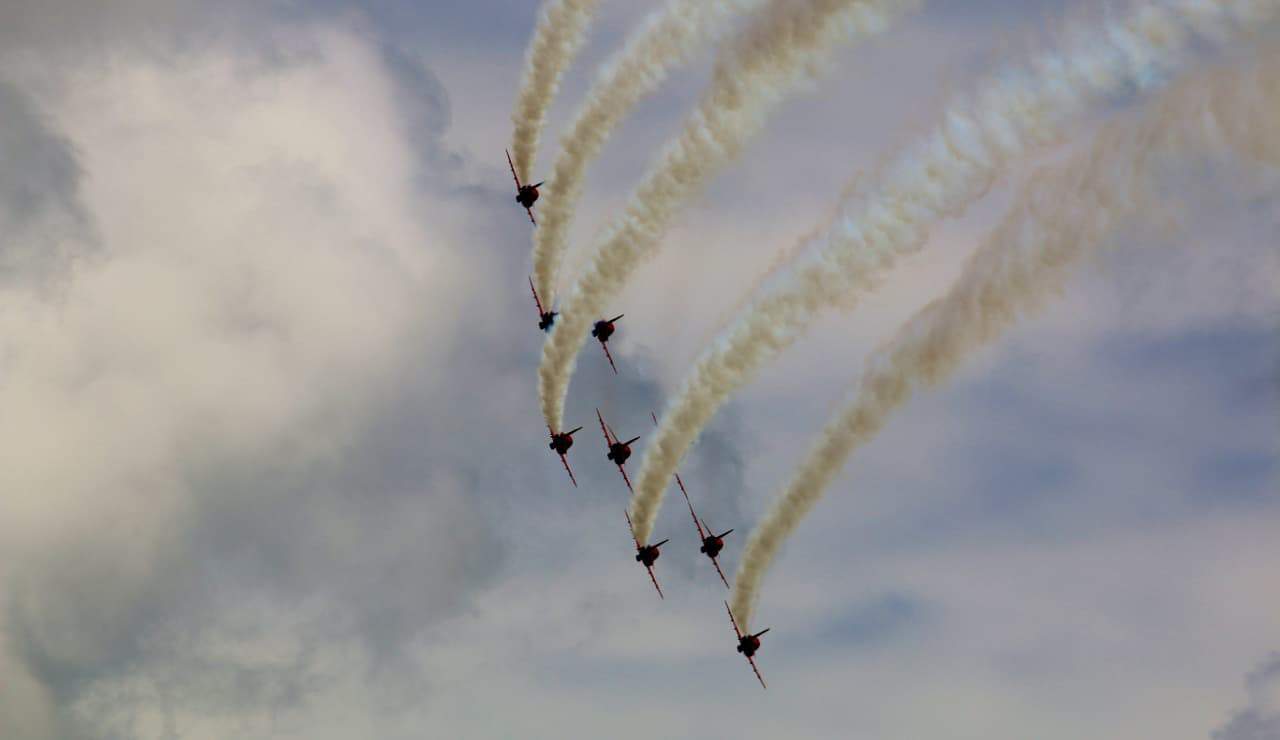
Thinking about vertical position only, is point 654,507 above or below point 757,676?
above

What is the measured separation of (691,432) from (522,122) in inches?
706

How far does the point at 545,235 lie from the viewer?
64.1 metres

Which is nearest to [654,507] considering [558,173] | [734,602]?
[734,602]

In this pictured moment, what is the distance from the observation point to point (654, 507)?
210ft

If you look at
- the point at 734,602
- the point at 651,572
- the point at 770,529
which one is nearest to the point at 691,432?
the point at 770,529

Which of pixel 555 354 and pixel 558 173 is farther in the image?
pixel 555 354

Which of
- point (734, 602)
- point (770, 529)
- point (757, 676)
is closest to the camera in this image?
point (770, 529)

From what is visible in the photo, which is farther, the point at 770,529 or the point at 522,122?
the point at 522,122

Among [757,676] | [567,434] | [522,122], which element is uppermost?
[522,122]

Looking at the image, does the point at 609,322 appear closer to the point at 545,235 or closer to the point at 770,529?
the point at 545,235

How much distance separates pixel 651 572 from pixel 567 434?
29.2 feet

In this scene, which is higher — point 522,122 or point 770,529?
point 522,122

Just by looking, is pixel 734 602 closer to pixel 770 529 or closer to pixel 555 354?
pixel 770 529

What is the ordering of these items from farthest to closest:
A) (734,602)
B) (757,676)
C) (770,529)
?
(757,676)
(734,602)
(770,529)
